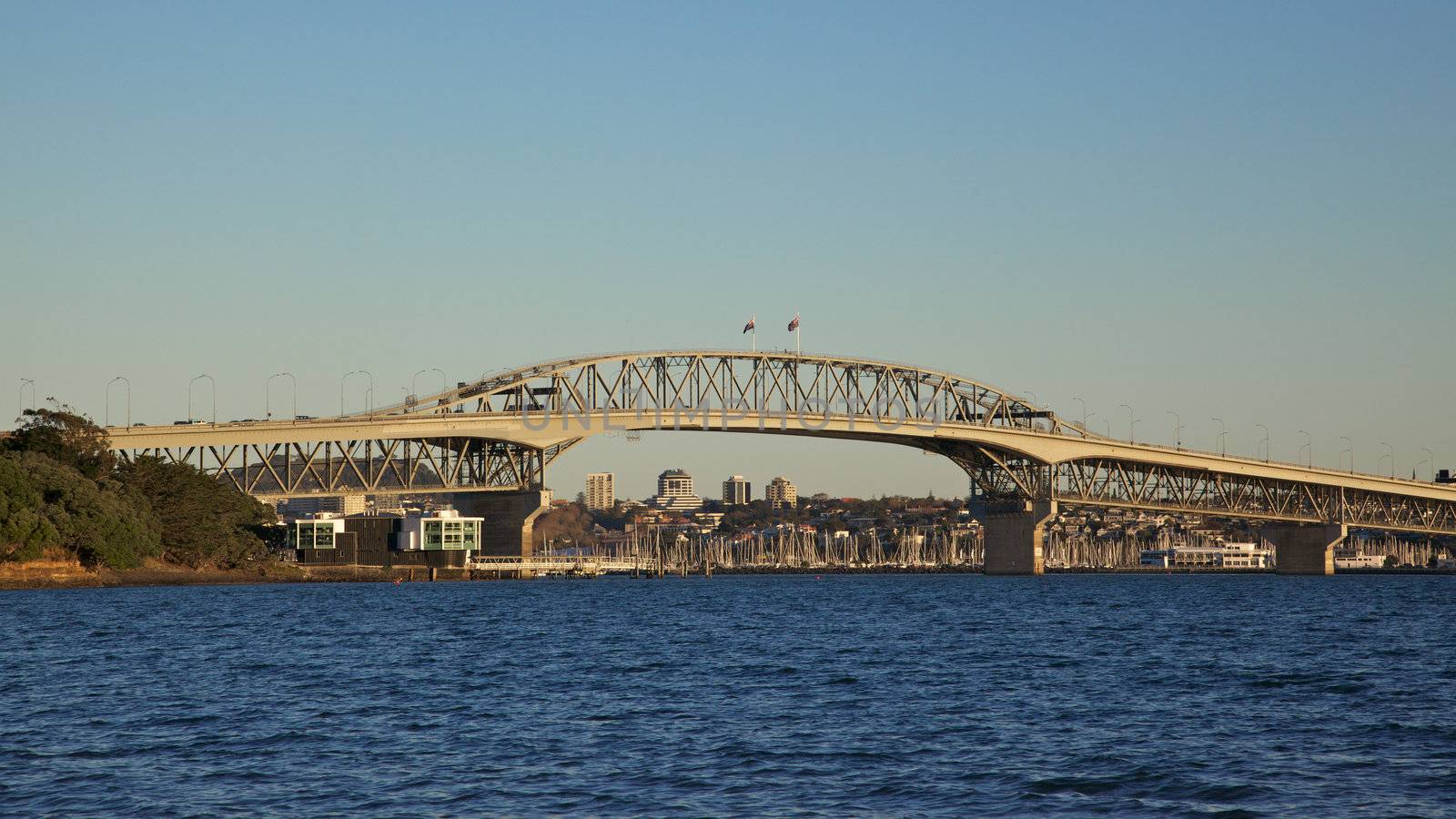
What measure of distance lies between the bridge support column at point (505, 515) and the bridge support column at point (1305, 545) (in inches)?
3052

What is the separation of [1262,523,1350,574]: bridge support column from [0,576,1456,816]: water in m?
106

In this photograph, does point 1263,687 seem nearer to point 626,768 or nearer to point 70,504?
point 626,768

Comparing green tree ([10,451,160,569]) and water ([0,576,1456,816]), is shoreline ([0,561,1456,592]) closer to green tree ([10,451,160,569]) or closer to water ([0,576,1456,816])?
green tree ([10,451,160,569])

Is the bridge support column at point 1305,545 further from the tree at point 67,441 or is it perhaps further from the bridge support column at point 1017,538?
the tree at point 67,441

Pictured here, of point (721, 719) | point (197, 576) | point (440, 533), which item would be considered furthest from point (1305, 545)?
point (721, 719)

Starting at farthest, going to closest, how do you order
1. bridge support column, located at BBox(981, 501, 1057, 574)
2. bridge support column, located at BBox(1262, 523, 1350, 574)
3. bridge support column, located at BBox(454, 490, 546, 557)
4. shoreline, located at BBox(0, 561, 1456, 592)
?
bridge support column, located at BBox(1262, 523, 1350, 574), bridge support column, located at BBox(981, 501, 1057, 574), bridge support column, located at BBox(454, 490, 546, 557), shoreline, located at BBox(0, 561, 1456, 592)

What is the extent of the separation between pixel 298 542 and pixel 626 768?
4465 inches

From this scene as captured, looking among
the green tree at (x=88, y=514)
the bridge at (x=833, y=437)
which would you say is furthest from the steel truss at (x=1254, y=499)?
the green tree at (x=88, y=514)

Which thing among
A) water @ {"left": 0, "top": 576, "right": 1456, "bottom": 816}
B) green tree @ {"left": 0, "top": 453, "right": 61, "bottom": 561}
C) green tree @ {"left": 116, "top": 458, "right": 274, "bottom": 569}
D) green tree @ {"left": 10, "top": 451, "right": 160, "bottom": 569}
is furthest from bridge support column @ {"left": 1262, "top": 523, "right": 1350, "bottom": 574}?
green tree @ {"left": 0, "top": 453, "right": 61, "bottom": 561}

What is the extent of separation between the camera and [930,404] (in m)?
144

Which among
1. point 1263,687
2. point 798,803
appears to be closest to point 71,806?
point 798,803

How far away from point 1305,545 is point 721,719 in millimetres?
146320

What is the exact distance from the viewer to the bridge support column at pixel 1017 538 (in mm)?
143875

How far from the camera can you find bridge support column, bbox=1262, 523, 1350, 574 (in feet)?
517
